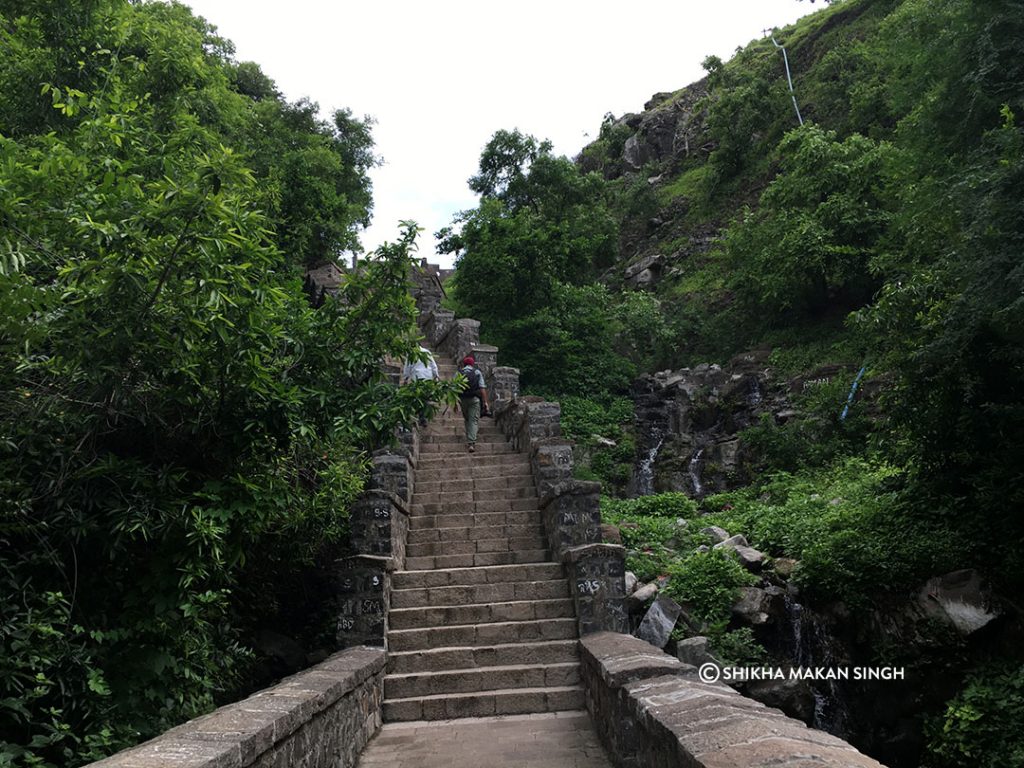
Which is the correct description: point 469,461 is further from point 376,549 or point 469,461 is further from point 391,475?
point 376,549

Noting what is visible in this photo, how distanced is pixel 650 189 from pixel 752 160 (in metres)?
4.59

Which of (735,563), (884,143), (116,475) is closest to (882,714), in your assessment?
(735,563)

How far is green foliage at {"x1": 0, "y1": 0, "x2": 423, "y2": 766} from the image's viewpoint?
3.64 meters

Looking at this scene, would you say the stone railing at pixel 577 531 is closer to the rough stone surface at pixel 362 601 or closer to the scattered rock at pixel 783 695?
the scattered rock at pixel 783 695

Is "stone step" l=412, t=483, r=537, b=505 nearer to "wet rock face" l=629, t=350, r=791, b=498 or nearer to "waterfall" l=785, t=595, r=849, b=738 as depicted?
"waterfall" l=785, t=595, r=849, b=738

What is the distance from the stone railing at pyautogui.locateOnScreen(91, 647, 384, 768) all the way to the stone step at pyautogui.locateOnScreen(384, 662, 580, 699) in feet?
0.73

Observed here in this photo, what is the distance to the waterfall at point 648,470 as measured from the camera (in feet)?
49.2

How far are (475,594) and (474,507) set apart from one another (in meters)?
1.74

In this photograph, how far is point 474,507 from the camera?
9000 millimetres

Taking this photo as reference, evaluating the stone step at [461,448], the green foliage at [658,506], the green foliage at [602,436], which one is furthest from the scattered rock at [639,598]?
the green foliage at [602,436]

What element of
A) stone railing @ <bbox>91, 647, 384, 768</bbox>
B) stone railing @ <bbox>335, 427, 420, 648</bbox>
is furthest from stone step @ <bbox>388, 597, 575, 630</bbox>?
stone railing @ <bbox>91, 647, 384, 768</bbox>

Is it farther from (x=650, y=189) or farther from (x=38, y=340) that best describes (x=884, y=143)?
(x=38, y=340)

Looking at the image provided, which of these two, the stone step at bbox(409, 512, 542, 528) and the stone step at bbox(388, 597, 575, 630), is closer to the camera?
the stone step at bbox(388, 597, 575, 630)

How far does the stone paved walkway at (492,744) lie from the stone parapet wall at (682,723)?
0.65ft
